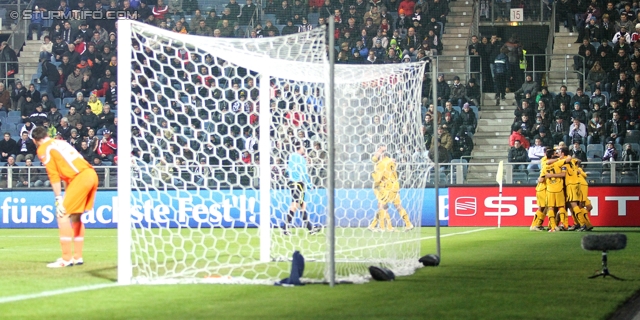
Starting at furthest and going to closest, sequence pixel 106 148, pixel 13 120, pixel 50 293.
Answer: pixel 13 120 → pixel 106 148 → pixel 50 293

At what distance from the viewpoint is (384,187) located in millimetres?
12469

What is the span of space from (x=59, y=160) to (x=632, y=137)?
15956mm

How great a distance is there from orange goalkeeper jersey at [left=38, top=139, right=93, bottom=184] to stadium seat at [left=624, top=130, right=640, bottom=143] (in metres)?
15.6

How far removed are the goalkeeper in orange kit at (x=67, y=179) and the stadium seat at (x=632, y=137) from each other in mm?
15465

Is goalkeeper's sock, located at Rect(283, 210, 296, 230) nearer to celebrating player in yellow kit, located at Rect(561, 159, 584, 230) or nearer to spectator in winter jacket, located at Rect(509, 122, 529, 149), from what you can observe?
celebrating player in yellow kit, located at Rect(561, 159, 584, 230)

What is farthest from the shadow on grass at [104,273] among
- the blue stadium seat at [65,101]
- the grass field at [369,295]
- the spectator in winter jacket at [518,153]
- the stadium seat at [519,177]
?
the blue stadium seat at [65,101]

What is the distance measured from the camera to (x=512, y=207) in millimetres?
22484

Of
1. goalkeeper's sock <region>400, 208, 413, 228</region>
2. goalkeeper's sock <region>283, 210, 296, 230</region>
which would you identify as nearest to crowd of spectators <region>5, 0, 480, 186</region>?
goalkeeper's sock <region>400, 208, 413, 228</region>

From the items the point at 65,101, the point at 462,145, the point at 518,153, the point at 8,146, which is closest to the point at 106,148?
the point at 8,146

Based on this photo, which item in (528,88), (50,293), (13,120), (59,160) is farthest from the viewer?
(13,120)

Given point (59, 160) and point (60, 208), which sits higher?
point (59, 160)

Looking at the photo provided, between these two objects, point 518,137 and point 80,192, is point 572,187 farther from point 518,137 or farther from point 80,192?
point 80,192

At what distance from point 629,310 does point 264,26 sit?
21.4m

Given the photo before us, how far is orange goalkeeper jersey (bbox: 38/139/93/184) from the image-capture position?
11352 millimetres
